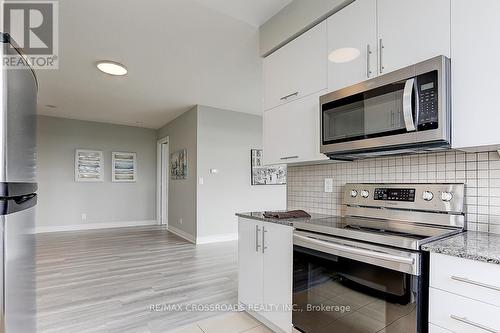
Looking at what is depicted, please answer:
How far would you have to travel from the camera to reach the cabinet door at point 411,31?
1.32 meters

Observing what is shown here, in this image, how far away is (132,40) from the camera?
2.71 metres

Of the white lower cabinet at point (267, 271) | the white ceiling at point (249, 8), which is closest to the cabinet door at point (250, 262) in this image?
the white lower cabinet at point (267, 271)

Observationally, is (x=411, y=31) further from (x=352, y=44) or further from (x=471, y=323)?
(x=471, y=323)

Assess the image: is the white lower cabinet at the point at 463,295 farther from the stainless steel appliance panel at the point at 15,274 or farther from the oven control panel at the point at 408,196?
the stainless steel appliance panel at the point at 15,274

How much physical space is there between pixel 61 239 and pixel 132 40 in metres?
4.32

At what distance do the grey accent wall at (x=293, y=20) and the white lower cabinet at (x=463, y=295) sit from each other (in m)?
1.64

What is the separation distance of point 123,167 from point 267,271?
575 cm

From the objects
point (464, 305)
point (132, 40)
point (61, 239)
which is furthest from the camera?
point (61, 239)

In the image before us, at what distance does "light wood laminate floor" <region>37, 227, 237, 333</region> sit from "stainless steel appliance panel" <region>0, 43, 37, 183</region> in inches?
64.0

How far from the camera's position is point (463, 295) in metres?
1.01

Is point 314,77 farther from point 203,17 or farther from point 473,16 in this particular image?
point 203,17

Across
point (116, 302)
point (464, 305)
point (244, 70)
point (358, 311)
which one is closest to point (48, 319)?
point (116, 302)

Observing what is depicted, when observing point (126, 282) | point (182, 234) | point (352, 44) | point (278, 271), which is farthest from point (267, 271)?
point (182, 234)

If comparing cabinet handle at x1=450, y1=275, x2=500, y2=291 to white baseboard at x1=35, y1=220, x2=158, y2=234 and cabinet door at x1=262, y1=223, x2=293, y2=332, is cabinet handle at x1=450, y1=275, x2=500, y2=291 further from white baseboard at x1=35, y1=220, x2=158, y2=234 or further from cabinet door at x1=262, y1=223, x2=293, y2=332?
white baseboard at x1=35, y1=220, x2=158, y2=234
